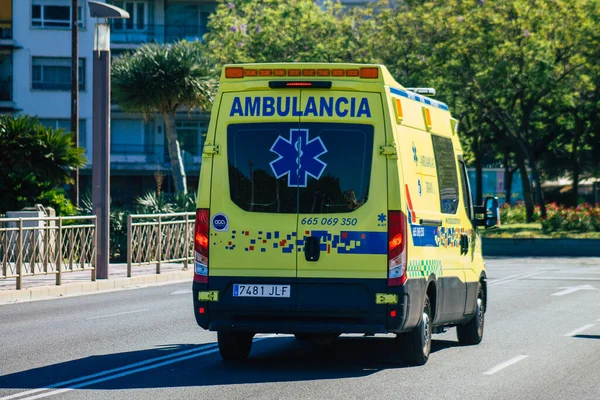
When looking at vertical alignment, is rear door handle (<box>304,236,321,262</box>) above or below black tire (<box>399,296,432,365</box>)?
above

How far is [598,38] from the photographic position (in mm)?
43594

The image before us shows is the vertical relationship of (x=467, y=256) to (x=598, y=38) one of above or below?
below

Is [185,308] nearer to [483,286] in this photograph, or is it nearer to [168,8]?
[483,286]

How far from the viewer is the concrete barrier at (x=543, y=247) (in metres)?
38.9

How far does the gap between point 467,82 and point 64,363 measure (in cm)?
3580

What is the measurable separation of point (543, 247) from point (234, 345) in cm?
2981

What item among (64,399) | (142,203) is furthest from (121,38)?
(64,399)

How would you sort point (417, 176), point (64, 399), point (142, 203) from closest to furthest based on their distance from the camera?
point (64, 399)
point (417, 176)
point (142, 203)

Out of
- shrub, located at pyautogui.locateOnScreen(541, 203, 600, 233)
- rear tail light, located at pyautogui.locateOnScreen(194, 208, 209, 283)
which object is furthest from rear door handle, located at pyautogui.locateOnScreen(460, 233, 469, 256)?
shrub, located at pyautogui.locateOnScreen(541, 203, 600, 233)

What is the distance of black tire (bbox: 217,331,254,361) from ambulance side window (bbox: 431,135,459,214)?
243cm

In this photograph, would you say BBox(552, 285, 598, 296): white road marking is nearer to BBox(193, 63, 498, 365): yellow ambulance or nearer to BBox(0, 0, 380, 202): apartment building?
BBox(193, 63, 498, 365): yellow ambulance

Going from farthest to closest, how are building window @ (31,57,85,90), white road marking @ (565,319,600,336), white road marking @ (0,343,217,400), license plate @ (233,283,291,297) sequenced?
building window @ (31,57,85,90)
white road marking @ (565,319,600,336)
license plate @ (233,283,291,297)
white road marking @ (0,343,217,400)

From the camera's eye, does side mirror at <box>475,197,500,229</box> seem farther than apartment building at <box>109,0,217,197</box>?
No

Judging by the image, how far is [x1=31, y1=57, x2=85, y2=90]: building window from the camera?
207 ft
